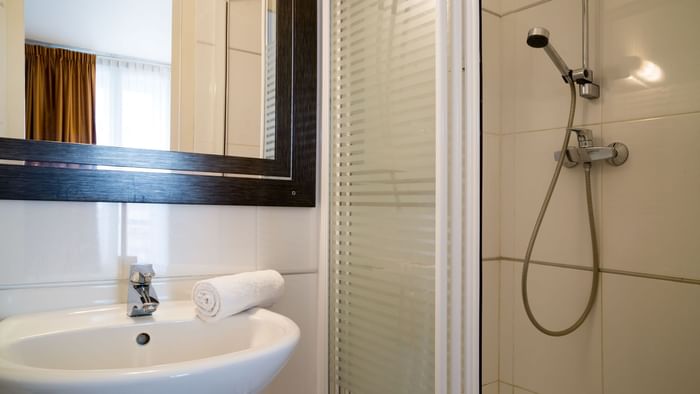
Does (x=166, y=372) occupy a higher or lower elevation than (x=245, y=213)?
lower

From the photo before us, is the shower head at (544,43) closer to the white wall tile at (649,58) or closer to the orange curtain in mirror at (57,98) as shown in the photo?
the white wall tile at (649,58)

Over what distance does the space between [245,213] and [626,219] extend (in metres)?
1.07

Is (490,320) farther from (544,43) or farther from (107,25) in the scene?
(107,25)

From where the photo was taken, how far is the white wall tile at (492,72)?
159cm

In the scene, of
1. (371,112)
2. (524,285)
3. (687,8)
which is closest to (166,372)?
(371,112)

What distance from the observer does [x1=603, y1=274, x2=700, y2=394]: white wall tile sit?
1165mm

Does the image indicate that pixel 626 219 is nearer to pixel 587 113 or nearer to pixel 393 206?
pixel 587 113

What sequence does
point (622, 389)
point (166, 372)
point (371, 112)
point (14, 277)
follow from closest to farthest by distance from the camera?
point (166, 372) < point (14, 277) < point (371, 112) < point (622, 389)

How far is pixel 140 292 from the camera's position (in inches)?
35.9

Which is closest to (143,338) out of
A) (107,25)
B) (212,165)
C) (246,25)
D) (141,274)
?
(141,274)

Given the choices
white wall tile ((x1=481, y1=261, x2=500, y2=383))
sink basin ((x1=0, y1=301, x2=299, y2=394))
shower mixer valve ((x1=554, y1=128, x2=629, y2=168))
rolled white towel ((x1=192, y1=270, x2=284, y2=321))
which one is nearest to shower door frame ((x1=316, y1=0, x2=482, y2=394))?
sink basin ((x1=0, y1=301, x2=299, y2=394))

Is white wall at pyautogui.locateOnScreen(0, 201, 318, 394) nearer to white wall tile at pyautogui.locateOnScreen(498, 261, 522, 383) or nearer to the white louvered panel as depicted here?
the white louvered panel

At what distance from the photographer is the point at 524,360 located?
1.54 metres

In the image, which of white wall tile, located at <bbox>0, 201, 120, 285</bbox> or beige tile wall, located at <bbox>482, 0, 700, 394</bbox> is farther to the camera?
beige tile wall, located at <bbox>482, 0, 700, 394</bbox>
